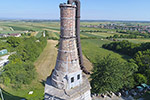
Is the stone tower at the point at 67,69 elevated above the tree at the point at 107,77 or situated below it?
above

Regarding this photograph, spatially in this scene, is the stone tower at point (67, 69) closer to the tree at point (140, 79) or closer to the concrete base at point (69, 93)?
the concrete base at point (69, 93)

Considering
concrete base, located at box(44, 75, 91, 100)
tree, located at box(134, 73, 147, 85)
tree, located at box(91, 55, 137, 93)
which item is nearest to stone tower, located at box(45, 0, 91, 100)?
concrete base, located at box(44, 75, 91, 100)

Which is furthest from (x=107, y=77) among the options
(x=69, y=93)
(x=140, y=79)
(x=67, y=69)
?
(x=67, y=69)

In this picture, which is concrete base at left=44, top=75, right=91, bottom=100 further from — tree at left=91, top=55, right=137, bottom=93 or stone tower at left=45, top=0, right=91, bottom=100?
tree at left=91, top=55, right=137, bottom=93

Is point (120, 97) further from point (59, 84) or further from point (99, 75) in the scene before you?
point (59, 84)

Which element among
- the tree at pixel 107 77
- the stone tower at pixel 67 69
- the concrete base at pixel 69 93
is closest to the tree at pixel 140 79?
the tree at pixel 107 77

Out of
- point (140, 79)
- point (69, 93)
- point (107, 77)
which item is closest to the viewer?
point (69, 93)

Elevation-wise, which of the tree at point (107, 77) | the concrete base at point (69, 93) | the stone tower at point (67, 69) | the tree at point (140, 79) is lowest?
the tree at point (140, 79)

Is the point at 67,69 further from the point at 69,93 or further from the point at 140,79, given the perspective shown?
the point at 140,79

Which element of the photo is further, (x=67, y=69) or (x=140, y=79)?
(x=140, y=79)

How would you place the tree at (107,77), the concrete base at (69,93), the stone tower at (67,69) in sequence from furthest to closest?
1. the tree at (107,77)
2. the concrete base at (69,93)
3. the stone tower at (67,69)
